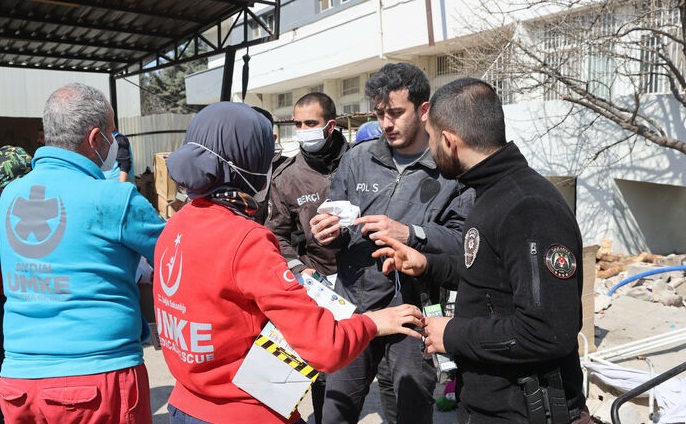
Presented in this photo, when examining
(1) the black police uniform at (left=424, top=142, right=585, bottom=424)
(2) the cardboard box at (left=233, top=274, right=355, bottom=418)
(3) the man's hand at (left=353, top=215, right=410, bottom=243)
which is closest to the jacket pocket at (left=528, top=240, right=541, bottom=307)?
(1) the black police uniform at (left=424, top=142, right=585, bottom=424)

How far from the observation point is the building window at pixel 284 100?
71.7ft

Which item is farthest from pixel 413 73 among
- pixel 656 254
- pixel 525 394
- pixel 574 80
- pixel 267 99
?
pixel 267 99

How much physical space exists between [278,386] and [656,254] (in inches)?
385

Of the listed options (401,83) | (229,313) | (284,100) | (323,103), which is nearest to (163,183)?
(323,103)

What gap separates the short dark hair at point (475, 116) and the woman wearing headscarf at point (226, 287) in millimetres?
653

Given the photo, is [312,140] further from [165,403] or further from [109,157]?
[165,403]

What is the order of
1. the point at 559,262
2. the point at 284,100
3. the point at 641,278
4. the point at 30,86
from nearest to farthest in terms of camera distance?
the point at 559,262, the point at 641,278, the point at 30,86, the point at 284,100

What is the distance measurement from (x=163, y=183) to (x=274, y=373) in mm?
9108

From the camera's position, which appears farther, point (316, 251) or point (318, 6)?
point (318, 6)

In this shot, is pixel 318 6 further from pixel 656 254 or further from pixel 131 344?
pixel 131 344

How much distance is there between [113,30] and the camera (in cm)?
1022

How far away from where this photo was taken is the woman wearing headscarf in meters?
1.74

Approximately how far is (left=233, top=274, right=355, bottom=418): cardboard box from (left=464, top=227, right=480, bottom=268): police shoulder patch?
648mm

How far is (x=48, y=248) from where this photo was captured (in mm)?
2219
